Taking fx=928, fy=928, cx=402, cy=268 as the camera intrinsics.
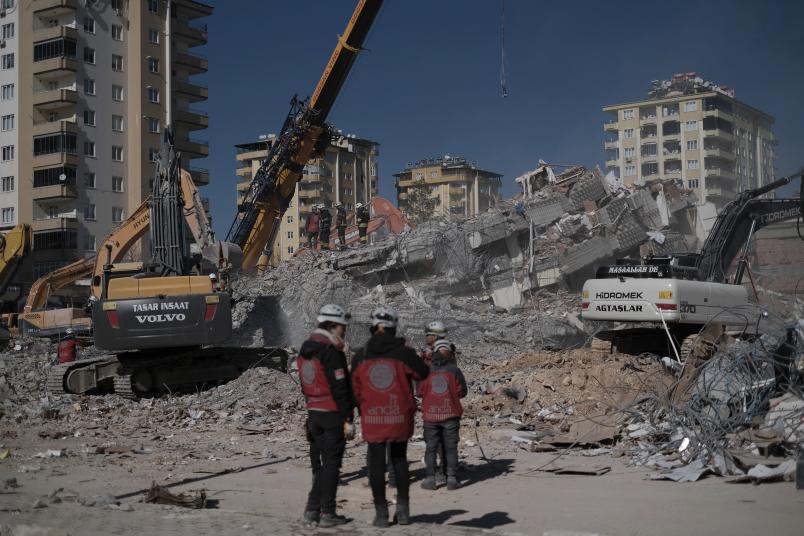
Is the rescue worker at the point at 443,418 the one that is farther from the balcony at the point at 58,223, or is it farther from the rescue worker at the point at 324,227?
Answer: the balcony at the point at 58,223

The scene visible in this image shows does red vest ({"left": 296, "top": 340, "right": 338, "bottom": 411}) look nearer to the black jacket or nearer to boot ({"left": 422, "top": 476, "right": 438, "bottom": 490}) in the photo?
the black jacket

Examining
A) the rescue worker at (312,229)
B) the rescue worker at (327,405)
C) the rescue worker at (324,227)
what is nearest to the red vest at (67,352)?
the rescue worker at (324,227)

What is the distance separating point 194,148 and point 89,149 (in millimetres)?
6823

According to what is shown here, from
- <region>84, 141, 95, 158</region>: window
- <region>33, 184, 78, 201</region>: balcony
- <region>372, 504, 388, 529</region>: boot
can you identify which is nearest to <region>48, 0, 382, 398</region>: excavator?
<region>372, 504, 388, 529</region>: boot

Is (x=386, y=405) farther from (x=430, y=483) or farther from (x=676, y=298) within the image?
(x=676, y=298)

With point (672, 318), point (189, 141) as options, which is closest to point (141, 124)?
point (189, 141)

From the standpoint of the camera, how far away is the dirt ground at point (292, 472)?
6.68 metres

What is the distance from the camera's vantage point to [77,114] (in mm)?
54406

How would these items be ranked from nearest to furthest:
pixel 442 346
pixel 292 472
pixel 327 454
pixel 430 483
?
pixel 327 454 < pixel 430 483 < pixel 442 346 < pixel 292 472

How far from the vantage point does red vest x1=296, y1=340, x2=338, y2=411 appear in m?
6.66

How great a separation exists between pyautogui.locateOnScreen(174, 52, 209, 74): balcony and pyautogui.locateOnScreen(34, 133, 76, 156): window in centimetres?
907

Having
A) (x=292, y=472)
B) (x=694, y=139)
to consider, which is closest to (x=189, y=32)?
(x=694, y=139)

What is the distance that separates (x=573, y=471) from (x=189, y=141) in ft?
179

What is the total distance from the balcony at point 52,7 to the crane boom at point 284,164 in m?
34.1
